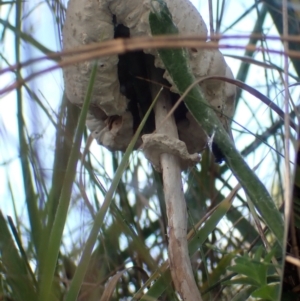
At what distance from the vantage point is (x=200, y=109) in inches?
27.9

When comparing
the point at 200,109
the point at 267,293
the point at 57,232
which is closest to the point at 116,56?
the point at 200,109

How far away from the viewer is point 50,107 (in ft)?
2.75

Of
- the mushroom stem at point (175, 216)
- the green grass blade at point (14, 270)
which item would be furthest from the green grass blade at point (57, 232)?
the mushroom stem at point (175, 216)

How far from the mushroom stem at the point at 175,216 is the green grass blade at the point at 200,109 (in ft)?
0.22

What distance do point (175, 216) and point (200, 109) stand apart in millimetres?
187

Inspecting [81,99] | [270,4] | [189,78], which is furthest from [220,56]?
[270,4]

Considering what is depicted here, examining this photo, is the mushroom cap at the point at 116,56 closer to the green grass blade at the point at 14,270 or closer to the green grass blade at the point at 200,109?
the green grass blade at the point at 200,109

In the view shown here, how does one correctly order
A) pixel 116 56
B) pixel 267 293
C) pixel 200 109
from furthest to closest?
pixel 116 56, pixel 200 109, pixel 267 293

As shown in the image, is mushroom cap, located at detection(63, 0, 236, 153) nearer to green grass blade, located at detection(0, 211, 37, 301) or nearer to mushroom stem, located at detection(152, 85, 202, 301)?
mushroom stem, located at detection(152, 85, 202, 301)

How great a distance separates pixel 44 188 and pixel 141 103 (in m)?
0.29

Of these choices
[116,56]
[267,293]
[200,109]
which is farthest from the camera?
[116,56]

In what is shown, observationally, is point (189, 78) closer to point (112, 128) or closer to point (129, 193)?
point (112, 128)

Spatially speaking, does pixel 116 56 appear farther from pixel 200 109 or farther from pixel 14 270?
pixel 14 270

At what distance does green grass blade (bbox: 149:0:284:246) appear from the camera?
0.65m
